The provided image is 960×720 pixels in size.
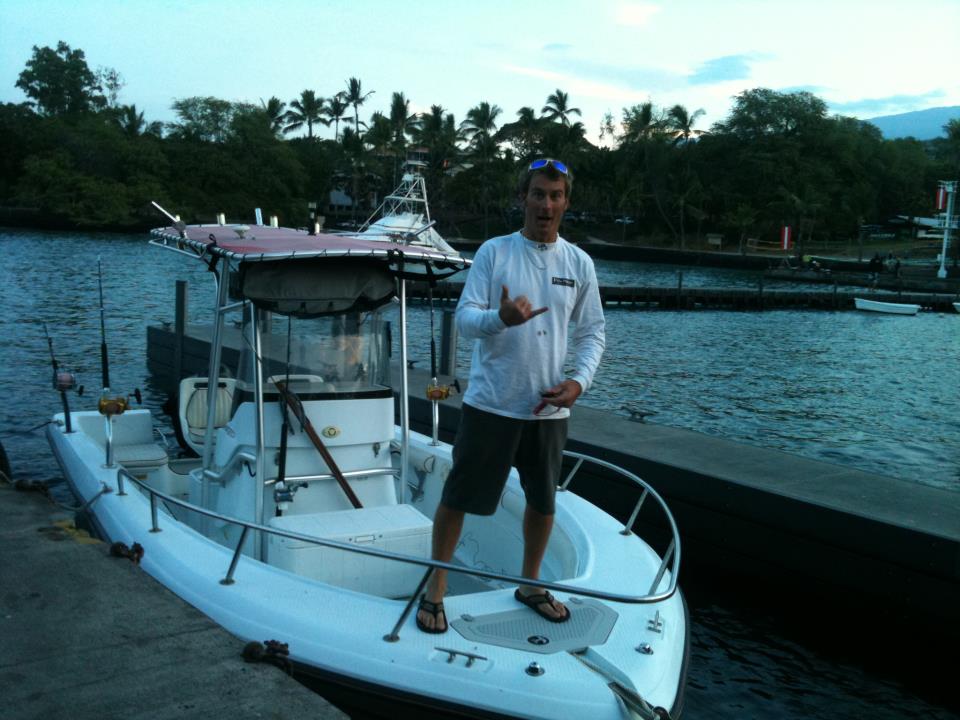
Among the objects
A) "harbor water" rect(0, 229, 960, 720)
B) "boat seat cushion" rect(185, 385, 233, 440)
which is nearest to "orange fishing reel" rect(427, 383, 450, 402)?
"boat seat cushion" rect(185, 385, 233, 440)

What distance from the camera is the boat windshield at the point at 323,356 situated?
531 cm

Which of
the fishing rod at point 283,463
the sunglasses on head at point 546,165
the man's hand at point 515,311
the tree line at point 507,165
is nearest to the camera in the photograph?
the man's hand at point 515,311

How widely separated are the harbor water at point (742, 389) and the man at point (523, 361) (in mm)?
2992

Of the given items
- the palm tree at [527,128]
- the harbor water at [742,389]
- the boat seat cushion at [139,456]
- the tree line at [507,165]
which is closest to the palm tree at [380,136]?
the tree line at [507,165]

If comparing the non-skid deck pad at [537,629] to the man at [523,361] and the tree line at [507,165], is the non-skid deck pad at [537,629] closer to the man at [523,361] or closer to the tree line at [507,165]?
the man at [523,361]

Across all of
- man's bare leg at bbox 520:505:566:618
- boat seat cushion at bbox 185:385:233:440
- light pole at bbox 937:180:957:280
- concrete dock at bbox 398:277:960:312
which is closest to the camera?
man's bare leg at bbox 520:505:566:618

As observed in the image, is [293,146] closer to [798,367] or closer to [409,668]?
[798,367]

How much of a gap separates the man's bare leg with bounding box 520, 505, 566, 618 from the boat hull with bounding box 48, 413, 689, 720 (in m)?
0.14

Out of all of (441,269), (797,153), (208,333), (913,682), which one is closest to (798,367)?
(208,333)

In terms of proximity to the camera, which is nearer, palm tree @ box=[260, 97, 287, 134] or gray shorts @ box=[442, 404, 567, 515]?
gray shorts @ box=[442, 404, 567, 515]

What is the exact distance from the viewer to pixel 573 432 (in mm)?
9102

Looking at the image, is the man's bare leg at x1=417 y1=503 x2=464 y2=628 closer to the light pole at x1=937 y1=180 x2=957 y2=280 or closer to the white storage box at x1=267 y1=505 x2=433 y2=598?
the white storage box at x1=267 y1=505 x2=433 y2=598

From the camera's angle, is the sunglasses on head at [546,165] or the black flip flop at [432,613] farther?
the black flip flop at [432,613]

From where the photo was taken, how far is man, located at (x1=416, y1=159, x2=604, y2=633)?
144 inches
